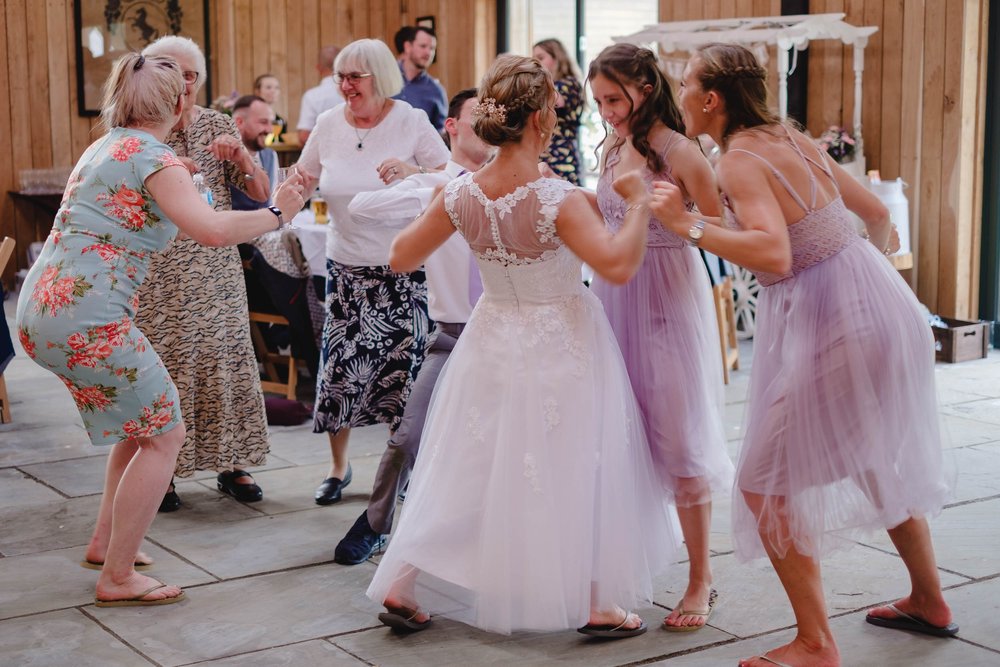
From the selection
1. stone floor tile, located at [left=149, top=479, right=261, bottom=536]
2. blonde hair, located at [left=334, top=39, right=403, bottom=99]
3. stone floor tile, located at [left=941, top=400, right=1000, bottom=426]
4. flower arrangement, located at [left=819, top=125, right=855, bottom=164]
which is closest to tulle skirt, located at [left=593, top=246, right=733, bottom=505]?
blonde hair, located at [left=334, top=39, right=403, bottom=99]

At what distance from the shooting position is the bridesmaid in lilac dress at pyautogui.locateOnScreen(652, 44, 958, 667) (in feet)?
9.02

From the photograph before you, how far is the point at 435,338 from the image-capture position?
144 inches

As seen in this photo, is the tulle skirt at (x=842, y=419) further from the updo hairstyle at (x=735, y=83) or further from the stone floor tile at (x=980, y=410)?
the stone floor tile at (x=980, y=410)

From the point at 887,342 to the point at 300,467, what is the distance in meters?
2.75

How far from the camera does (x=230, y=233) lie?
3213 millimetres

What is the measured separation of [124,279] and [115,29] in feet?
27.3

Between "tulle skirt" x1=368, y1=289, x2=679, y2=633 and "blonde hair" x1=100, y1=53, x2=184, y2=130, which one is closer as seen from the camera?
"tulle skirt" x1=368, y1=289, x2=679, y2=633

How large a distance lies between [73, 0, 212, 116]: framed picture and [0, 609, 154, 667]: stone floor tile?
8063mm

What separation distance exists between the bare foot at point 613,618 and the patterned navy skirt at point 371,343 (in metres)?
1.35

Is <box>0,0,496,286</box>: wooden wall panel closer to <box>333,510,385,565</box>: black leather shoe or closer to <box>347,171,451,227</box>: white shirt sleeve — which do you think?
<box>347,171,451,227</box>: white shirt sleeve

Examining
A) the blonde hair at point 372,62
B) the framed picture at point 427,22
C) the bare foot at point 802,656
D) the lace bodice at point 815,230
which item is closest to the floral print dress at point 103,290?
the blonde hair at point 372,62

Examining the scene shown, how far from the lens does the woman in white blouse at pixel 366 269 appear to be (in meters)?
4.21

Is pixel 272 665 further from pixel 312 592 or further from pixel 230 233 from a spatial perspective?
pixel 230 233

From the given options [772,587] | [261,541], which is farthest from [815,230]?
[261,541]
